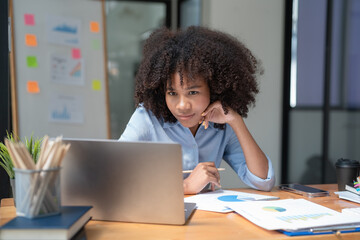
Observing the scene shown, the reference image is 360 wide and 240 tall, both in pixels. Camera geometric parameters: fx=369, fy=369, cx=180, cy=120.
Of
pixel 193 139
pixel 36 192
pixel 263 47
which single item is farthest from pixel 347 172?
pixel 263 47

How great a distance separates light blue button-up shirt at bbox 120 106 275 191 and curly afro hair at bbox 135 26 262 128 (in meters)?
0.04

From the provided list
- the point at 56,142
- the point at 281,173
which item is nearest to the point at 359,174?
the point at 56,142

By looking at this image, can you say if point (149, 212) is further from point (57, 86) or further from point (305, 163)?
point (305, 163)

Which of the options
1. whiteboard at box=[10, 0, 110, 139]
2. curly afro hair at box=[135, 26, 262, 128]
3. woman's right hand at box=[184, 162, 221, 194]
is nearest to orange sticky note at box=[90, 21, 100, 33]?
whiteboard at box=[10, 0, 110, 139]

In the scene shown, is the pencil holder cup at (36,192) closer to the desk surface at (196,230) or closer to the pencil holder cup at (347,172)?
the desk surface at (196,230)

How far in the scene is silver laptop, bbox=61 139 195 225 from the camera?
3.01 ft

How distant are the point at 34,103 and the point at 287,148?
219cm

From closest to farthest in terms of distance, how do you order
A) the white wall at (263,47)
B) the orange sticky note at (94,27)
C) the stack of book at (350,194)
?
1. the stack of book at (350,194)
2. the orange sticky note at (94,27)
3. the white wall at (263,47)

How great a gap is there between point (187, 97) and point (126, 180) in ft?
1.65

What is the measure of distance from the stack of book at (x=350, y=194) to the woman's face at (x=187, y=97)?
57 centimetres

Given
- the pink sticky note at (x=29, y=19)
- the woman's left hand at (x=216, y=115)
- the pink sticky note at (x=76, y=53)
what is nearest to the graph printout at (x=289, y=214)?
the woman's left hand at (x=216, y=115)

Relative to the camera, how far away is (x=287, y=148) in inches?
131

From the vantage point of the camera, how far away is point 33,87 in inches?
114

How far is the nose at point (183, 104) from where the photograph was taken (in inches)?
51.9
